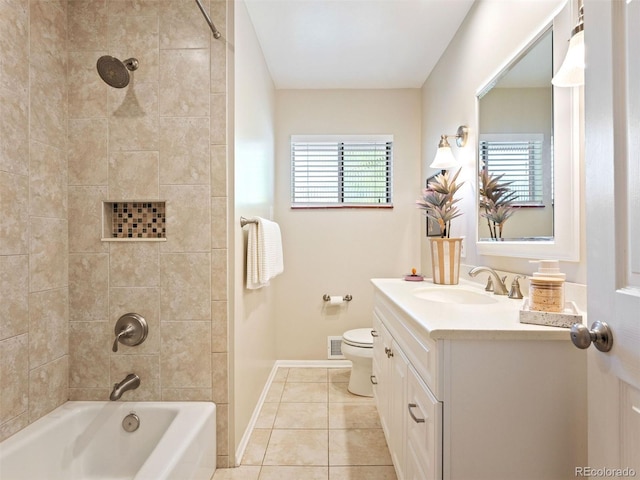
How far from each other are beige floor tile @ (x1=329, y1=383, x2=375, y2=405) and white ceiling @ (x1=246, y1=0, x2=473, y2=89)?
2.47m

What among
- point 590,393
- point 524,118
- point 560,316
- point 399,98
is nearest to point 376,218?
point 399,98

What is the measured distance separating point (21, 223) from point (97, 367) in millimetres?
774

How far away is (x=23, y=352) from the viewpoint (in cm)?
146

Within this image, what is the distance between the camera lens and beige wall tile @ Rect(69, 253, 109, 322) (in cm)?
173

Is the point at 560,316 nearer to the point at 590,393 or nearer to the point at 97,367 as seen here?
the point at 590,393

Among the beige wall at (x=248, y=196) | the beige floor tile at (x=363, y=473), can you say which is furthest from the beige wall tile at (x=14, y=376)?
the beige floor tile at (x=363, y=473)

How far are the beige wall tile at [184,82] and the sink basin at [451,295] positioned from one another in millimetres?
1427

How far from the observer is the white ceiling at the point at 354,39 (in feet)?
6.70

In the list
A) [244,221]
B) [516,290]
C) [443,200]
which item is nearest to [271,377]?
[244,221]

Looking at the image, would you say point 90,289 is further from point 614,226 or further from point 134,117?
point 614,226

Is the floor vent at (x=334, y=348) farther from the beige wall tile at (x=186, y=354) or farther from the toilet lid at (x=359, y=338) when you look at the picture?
the beige wall tile at (x=186, y=354)

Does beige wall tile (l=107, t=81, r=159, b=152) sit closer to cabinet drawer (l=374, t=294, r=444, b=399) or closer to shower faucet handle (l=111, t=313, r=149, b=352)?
shower faucet handle (l=111, t=313, r=149, b=352)

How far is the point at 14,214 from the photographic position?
141 cm

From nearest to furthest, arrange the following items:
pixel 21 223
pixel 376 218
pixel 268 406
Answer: pixel 21 223 → pixel 268 406 → pixel 376 218
